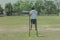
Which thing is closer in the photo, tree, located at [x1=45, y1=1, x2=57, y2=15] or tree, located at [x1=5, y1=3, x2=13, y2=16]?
tree, located at [x1=5, y1=3, x2=13, y2=16]

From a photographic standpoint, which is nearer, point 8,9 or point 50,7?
point 8,9

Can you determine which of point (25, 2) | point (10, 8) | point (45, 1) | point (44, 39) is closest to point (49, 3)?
point (45, 1)

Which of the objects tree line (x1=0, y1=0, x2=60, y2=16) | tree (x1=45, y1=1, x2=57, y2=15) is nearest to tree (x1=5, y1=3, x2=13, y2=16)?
tree line (x1=0, y1=0, x2=60, y2=16)

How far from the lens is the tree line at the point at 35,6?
425 ft

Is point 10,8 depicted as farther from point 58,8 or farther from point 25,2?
point 58,8

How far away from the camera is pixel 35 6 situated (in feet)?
415

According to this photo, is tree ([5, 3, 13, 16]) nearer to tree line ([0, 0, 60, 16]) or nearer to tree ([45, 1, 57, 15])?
tree line ([0, 0, 60, 16])

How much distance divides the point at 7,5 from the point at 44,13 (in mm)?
21219

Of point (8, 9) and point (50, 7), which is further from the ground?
point (8, 9)

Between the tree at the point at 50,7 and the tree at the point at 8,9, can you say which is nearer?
the tree at the point at 8,9

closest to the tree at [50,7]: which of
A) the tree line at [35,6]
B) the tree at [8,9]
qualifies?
the tree line at [35,6]

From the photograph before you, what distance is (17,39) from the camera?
13.0 meters

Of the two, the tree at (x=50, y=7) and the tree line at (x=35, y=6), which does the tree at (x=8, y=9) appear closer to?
the tree line at (x=35, y=6)

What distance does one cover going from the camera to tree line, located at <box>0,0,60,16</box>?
129688 millimetres
